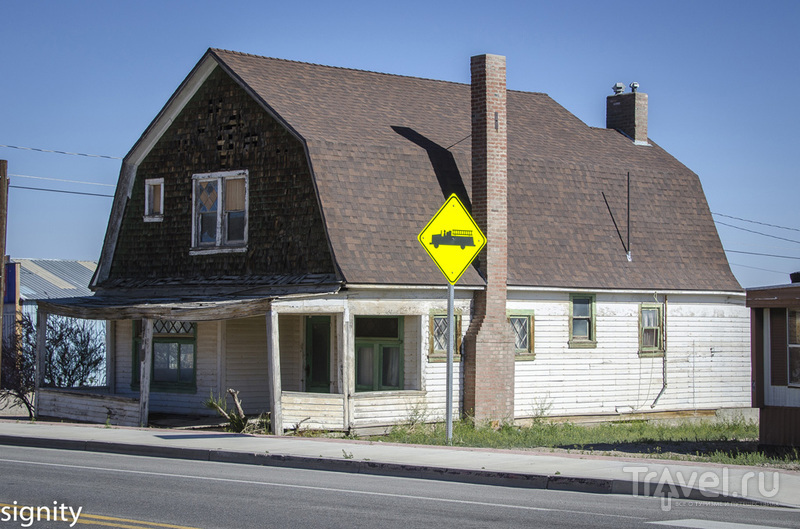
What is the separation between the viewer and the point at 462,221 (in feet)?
57.1

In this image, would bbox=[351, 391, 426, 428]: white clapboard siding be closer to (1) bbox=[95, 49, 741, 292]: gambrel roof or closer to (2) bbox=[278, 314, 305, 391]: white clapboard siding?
(1) bbox=[95, 49, 741, 292]: gambrel roof

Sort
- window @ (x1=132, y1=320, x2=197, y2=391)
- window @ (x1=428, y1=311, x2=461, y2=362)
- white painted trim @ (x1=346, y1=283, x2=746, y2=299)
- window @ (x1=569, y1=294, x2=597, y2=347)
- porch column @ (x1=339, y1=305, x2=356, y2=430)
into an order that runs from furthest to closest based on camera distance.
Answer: window @ (x1=569, y1=294, x2=597, y2=347) → window @ (x1=132, y1=320, x2=197, y2=391) → window @ (x1=428, y1=311, x2=461, y2=362) → white painted trim @ (x1=346, y1=283, x2=746, y2=299) → porch column @ (x1=339, y1=305, x2=356, y2=430)

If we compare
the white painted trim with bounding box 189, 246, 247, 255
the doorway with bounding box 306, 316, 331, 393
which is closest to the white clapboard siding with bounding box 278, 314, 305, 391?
the doorway with bounding box 306, 316, 331, 393

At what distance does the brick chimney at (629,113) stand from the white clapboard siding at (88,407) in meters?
16.1

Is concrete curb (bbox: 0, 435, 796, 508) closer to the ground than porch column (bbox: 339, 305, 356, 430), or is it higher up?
closer to the ground

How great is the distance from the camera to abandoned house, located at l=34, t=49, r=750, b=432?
21078mm

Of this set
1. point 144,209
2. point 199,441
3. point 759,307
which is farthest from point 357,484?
point 144,209

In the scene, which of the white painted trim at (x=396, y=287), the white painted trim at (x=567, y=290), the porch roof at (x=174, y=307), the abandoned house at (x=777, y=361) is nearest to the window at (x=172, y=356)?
the porch roof at (x=174, y=307)

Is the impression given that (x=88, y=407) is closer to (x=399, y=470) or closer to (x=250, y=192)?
(x=250, y=192)

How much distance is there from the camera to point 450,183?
23219 millimetres

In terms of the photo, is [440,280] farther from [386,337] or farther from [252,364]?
[252,364]

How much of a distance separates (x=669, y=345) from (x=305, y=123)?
10.3 m

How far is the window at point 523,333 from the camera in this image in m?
22.8
